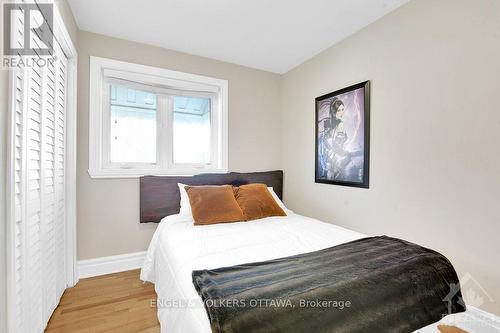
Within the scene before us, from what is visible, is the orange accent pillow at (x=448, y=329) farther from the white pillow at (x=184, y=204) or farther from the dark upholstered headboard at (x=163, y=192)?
the dark upholstered headboard at (x=163, y=192)

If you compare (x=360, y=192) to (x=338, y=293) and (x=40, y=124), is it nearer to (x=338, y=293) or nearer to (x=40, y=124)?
(x=338, y=293)

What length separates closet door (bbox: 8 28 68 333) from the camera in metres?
1.08

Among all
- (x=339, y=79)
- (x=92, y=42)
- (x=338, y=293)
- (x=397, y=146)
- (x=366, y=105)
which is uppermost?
(x=92, y=42)

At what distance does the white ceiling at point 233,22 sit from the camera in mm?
1922

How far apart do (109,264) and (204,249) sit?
150 centimetres

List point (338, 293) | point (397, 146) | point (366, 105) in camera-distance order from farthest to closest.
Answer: point (366, 105) → point (397, 146) → point (338, 293)

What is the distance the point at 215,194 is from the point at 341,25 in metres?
1.99

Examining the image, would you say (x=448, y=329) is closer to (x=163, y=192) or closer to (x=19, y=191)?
(x=19, y=191)

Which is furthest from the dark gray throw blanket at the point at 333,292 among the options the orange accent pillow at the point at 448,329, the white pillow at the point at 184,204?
the white pillow at the point at 184,204

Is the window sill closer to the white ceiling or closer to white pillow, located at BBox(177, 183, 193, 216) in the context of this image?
white pillow, located at BBox(177, 183, 193, 216)

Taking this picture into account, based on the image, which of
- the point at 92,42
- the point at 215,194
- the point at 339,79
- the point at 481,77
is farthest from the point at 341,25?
the point at 92,42

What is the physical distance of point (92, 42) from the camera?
7.58 feet

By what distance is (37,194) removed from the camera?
140 cm

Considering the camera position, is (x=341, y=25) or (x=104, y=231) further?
(x=104, y=231)
